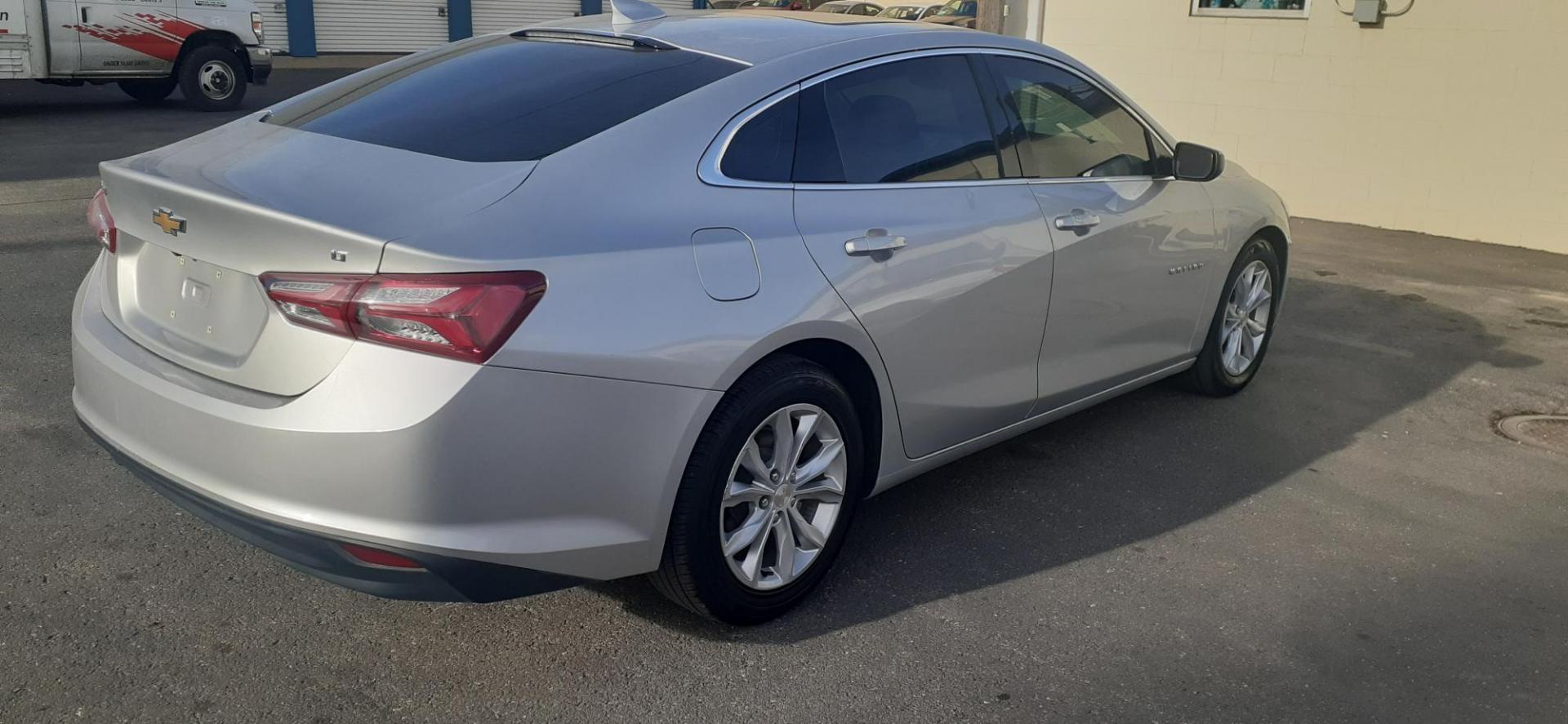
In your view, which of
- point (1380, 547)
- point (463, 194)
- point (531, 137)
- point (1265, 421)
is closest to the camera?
point (463, 194)

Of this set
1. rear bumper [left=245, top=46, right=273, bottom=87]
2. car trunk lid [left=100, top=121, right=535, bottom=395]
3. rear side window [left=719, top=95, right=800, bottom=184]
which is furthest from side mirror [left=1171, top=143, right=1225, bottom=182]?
rear bumper [left=245, top=46, right=273, bottom=87]

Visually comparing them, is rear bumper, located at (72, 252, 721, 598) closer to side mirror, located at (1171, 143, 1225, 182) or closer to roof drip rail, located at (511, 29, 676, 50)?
roof drip rail, located at (511, 29, 676, 50)

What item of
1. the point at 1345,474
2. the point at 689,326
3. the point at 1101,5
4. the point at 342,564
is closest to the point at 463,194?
the point at 689,326

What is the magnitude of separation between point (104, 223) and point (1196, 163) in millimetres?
3691

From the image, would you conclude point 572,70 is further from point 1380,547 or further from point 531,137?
point 1380,547

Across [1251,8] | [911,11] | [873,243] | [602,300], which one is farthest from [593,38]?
[911,11]

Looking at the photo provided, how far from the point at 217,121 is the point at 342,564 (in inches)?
504

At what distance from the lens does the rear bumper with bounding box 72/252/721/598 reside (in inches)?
112

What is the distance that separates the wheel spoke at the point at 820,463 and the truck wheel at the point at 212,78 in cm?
1351

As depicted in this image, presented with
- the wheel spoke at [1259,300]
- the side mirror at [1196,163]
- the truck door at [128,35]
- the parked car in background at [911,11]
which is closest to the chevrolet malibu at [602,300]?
the side mirror at [1196,163]

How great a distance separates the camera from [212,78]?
1522 cm

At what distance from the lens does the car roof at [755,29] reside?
3941mm

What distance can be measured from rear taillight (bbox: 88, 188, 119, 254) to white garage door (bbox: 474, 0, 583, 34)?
23039mm

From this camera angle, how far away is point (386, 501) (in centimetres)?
288
